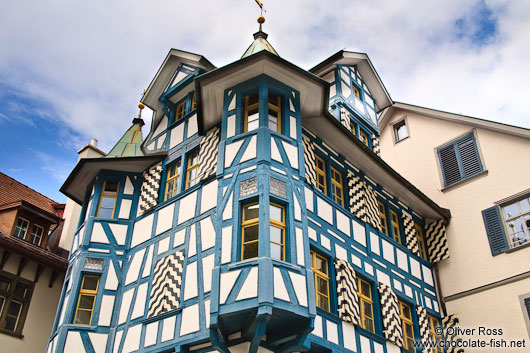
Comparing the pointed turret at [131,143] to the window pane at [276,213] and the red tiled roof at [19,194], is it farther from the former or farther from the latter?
the window pane at [276,213]

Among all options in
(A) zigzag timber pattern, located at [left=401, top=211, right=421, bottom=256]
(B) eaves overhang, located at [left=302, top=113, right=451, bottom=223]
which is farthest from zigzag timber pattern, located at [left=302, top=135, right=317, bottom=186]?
(A) zigzag timber pattern, located at [left=401, top=211, right=421, bottom=256]

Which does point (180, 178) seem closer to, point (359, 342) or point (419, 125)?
point (359, 342)

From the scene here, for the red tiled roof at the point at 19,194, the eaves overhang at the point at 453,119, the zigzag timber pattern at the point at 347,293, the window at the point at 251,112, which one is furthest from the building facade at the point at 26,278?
the eaves overhang at the point at 453,119

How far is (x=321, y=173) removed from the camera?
47.2ft

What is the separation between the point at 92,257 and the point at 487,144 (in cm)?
1284

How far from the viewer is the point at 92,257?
14.1m

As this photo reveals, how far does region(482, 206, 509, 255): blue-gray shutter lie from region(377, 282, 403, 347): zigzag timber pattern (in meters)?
4.18

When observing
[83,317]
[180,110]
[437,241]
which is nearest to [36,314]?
[83,317]

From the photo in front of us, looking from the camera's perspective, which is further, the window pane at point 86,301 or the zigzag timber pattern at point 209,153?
the window pane at point 86,301

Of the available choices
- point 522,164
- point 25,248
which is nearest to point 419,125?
point 522,164

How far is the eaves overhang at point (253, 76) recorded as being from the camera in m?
12.9

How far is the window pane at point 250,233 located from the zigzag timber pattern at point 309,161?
2486 millimetres

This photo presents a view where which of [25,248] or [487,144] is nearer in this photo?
[25,248]

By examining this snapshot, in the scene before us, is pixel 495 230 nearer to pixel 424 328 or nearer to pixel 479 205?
pixel 479 205
